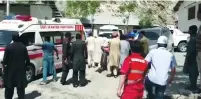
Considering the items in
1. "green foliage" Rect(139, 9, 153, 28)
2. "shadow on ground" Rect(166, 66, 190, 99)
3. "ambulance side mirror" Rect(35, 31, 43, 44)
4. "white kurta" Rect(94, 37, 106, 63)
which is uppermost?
"green foliage" Rect(139, 9, 153, 28)

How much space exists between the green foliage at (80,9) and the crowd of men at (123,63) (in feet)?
86.7

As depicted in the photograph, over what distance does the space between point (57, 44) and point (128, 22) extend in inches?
1228

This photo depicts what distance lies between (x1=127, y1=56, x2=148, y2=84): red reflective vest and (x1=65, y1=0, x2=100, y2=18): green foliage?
35.3 m

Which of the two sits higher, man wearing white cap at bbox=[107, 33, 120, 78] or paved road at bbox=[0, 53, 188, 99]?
man wearing white cap at bbox=[107, 33, 120, 78]

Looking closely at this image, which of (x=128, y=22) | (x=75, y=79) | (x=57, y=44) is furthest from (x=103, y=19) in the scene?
(x=75, y=79)

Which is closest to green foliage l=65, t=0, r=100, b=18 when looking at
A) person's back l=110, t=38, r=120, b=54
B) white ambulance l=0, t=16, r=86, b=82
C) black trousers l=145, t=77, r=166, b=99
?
white ambulance l=0, t=16, r=86, b=82

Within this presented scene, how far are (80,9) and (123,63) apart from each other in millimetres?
35667

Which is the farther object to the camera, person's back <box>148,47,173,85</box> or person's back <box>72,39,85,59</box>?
person's back <box>72,39,85,59</box>

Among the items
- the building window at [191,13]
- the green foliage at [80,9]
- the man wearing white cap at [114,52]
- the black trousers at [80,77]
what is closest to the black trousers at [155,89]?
the black trousers at [80,77]

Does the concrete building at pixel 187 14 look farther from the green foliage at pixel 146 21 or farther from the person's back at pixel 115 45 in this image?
the person's back at pixel 115 45

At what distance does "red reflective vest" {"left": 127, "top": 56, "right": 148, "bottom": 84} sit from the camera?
622cm

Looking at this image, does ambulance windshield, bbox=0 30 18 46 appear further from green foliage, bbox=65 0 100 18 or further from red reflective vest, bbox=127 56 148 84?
green foliage, bbox=65 0 100 18

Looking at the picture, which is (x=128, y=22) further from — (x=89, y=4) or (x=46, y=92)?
(x=46, y=92)

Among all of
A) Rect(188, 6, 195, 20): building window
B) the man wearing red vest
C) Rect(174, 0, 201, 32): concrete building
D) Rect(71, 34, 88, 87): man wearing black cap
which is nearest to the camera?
the man wearing red vest
